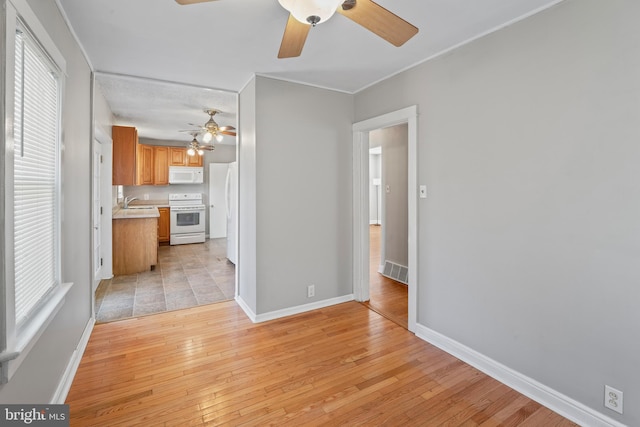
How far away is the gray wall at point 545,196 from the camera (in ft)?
5.28

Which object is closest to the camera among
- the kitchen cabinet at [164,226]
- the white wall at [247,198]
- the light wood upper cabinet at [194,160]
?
the white wall at [247,198]

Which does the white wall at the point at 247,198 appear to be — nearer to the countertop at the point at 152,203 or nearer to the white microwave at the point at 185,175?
the white microwave at the point at 185,175

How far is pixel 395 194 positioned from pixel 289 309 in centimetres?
228

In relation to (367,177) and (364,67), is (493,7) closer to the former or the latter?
(364,67)

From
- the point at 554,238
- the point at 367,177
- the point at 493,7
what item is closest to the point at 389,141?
the point at 367,177

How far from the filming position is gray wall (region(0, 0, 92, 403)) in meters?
1.53

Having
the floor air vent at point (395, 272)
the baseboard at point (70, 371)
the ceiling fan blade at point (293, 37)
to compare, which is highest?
the ceiling fan blade at point (293, 37)

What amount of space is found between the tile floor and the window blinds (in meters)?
1.69

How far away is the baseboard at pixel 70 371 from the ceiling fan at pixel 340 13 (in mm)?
2299

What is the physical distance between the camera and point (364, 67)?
111 inches

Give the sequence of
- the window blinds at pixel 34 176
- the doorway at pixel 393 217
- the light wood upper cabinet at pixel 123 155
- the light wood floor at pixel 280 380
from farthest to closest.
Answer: the light wood upper cabinet at pixel 123 155, the doorway at pixel 393 217, the light wood floor at pixel 280 380, the window blinds at pixel 34 176

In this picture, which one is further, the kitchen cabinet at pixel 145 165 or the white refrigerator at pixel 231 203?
the kitchen cabinet at pixel 145 165

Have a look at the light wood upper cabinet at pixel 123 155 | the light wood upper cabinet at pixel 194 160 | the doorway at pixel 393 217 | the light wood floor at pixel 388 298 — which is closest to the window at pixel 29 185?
the light wood floor at pixel 388 298

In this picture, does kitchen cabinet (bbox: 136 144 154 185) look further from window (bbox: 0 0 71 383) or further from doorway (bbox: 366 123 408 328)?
window (bbox: 0 0 71 383)
